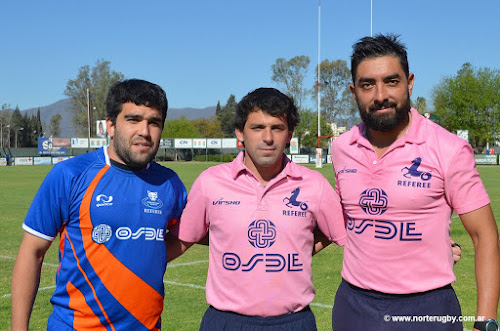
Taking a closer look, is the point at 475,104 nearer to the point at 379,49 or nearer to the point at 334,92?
the point at 334,92

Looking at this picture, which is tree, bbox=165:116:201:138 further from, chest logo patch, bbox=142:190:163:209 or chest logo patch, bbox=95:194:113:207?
chest logo patch, bbox=95:194:113:207

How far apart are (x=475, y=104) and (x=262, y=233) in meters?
75.3

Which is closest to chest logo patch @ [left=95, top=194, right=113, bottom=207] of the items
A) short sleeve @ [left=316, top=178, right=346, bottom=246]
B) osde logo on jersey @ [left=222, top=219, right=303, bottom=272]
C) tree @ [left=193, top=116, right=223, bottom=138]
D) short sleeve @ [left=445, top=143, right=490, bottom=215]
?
osde logo on jersey @ [left=222, top=219, right=303, bottom=272]

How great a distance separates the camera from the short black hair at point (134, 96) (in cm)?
343

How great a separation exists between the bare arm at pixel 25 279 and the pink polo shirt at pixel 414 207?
190 cm

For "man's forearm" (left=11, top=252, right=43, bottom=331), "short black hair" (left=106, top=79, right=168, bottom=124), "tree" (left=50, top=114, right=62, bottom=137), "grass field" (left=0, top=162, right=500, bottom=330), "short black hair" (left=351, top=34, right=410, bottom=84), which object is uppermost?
"tree" (left=50, top=114, right=62, bottom=137)

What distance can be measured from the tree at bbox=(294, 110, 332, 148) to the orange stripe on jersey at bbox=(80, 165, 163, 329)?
7858 centimetres

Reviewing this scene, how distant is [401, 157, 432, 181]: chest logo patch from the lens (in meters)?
3.27

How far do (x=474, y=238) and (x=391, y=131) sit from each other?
0.80 meters

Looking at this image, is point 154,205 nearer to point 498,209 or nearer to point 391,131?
point 391,131

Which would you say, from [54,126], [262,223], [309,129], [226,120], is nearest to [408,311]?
[262,223]

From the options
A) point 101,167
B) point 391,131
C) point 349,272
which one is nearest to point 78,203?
point 101,167

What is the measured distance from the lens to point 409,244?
3.29 metres

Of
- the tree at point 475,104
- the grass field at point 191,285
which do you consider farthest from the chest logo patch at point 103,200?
the tree at point 475,104
